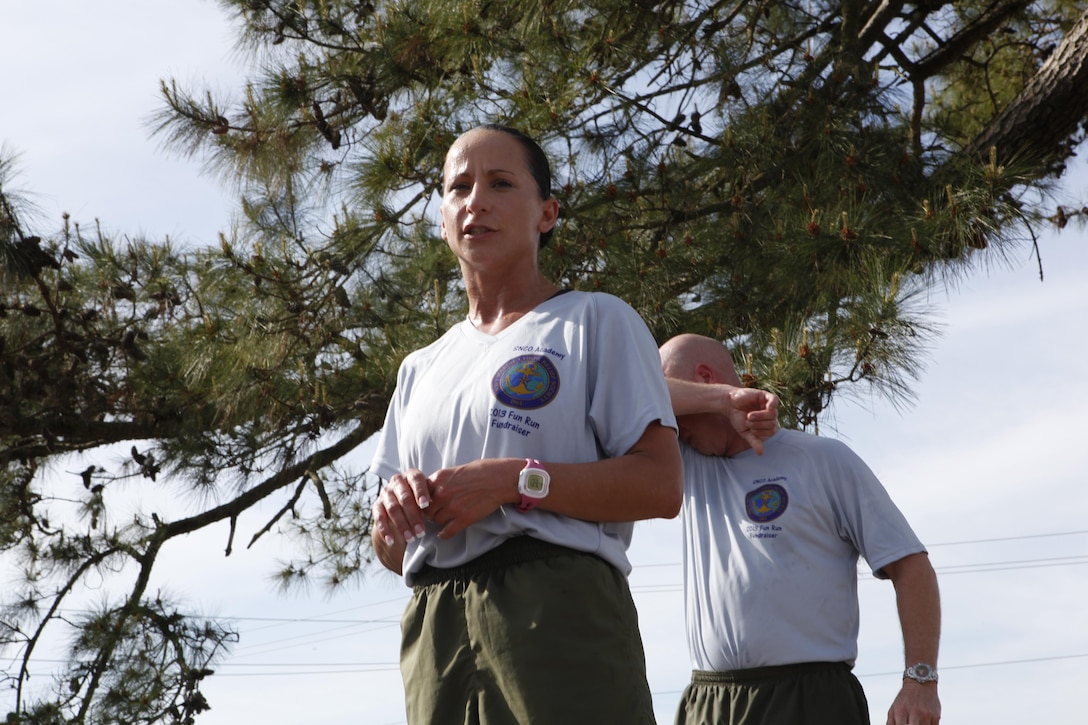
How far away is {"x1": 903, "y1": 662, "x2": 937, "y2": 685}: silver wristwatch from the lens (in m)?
1.98

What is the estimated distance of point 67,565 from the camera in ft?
16.8

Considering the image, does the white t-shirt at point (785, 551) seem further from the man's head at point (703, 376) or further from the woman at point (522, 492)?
the woman at point (522, 492)

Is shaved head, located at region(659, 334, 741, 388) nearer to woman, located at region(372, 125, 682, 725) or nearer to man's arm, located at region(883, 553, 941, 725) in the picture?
man's arm, located at region(883, 553, 941, 725)

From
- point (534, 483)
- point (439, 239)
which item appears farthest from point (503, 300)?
point (439, 239)

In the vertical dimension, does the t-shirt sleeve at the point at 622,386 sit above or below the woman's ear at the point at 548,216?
below

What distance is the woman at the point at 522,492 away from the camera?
1.24 m

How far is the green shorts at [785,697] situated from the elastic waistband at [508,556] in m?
0.82

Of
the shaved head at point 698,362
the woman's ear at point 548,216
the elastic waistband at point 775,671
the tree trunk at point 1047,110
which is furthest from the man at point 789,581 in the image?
the tree trunk at point 1047,110

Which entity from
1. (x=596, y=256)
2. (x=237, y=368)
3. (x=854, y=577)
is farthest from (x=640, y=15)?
(x=854, y=577)

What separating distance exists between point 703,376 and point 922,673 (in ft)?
2.21

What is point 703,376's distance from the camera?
91.5 inches

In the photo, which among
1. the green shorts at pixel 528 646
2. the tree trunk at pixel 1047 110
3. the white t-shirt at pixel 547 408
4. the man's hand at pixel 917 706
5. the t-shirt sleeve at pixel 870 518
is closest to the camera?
the green shorts at pixel 528 646

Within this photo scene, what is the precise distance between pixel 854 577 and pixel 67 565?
400 centimetres

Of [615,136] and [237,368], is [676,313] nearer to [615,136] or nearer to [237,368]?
[615,136]
